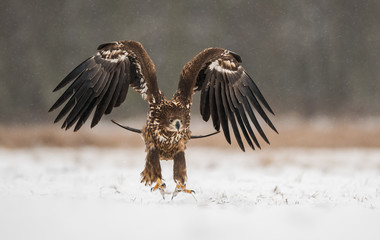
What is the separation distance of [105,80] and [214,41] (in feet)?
68.6

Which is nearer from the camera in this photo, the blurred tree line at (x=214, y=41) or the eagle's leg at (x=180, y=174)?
the eagle's leg at (x=180, y=174)

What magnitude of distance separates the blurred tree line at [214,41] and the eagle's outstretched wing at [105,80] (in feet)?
62.1

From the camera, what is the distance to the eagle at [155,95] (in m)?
4.91

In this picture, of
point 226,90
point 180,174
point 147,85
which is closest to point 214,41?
point 226,90

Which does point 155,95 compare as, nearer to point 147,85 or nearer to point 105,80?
point 147,85

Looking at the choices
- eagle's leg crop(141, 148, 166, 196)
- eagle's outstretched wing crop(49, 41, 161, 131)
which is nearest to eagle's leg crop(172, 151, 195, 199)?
eagle's leg crop(141, 148, 166, 196)

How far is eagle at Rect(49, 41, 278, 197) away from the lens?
16.1 feet

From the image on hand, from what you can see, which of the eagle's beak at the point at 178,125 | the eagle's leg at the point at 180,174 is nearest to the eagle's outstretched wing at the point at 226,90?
the eagle's beak at the point at 178,125

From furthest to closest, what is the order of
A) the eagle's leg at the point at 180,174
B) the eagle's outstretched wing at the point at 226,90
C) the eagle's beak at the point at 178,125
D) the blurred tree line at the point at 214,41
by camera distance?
1. the blurred tree line at the point at 214,41
2. the eagle's outstretched wing at the point at 226,90
3. the eagle's leg at the point at 180,174
4. the eagle's beak at the point at 178,125

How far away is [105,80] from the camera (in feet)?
16.5

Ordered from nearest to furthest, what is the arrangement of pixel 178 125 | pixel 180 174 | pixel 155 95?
pixel 178 125 → pixel 180 174 → pixel 155 95

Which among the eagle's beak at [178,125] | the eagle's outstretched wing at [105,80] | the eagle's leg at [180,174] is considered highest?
the eagle's outstretched wing at [105,80]

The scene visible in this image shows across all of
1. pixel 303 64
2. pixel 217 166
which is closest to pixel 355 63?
pixel 303 64

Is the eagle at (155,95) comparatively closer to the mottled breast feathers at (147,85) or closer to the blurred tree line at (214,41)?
the mottled breast feathers at (147,85)
